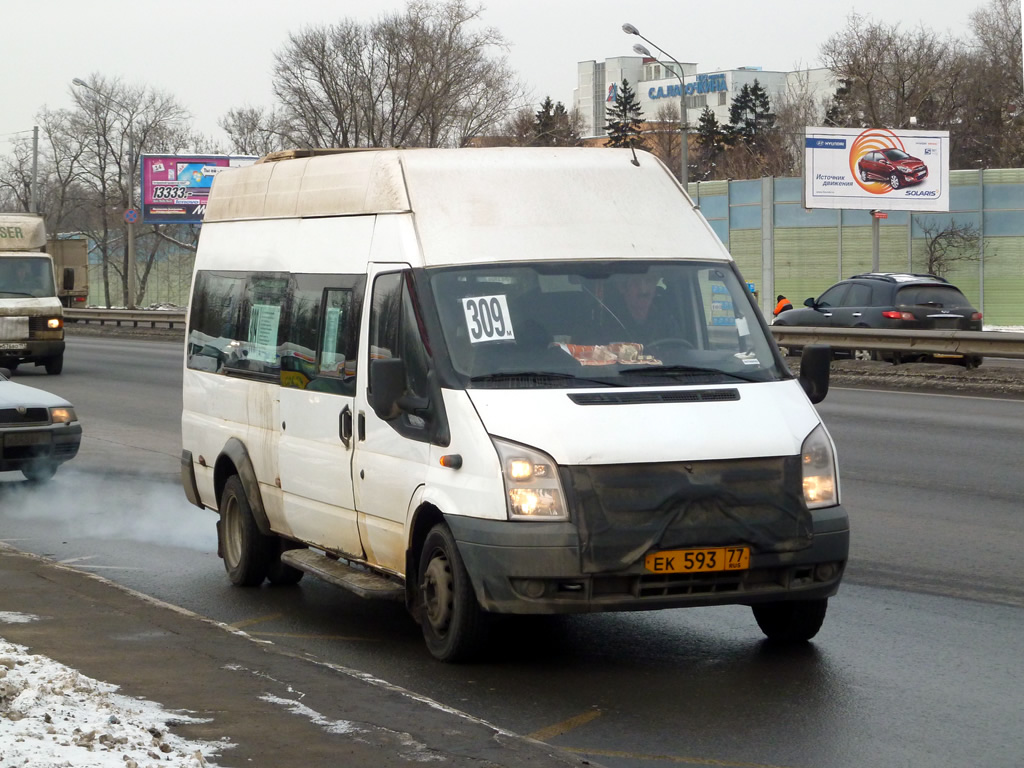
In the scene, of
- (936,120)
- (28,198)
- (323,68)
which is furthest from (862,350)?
(28,198)

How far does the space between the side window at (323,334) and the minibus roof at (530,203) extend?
41cm

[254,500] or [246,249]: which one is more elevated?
[246,249]

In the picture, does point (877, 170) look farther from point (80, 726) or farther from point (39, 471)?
point (80, 726)

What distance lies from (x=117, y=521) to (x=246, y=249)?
3.43m

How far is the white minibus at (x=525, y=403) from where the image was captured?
5926 millimetres

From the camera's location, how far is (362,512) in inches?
274

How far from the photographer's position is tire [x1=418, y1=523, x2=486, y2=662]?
6.14m

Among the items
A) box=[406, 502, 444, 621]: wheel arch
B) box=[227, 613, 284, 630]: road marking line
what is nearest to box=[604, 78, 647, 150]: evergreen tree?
box=[227, 613, 284, 630]: road marking line

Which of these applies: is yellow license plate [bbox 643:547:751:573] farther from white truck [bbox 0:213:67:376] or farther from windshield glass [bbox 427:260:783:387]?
white truck [bbox 0:213:67:376]

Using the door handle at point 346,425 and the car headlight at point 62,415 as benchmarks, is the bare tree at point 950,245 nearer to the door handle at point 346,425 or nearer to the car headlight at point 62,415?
the car headlight at point 62,415

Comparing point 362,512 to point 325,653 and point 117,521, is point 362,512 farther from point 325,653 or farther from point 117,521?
point 117,521

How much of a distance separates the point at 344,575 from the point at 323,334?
47.0 inches

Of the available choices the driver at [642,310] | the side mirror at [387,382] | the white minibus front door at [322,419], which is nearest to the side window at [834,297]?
the white minibus front door at [322,419]

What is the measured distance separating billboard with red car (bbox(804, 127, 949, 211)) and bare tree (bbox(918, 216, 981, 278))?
5.93 ft
